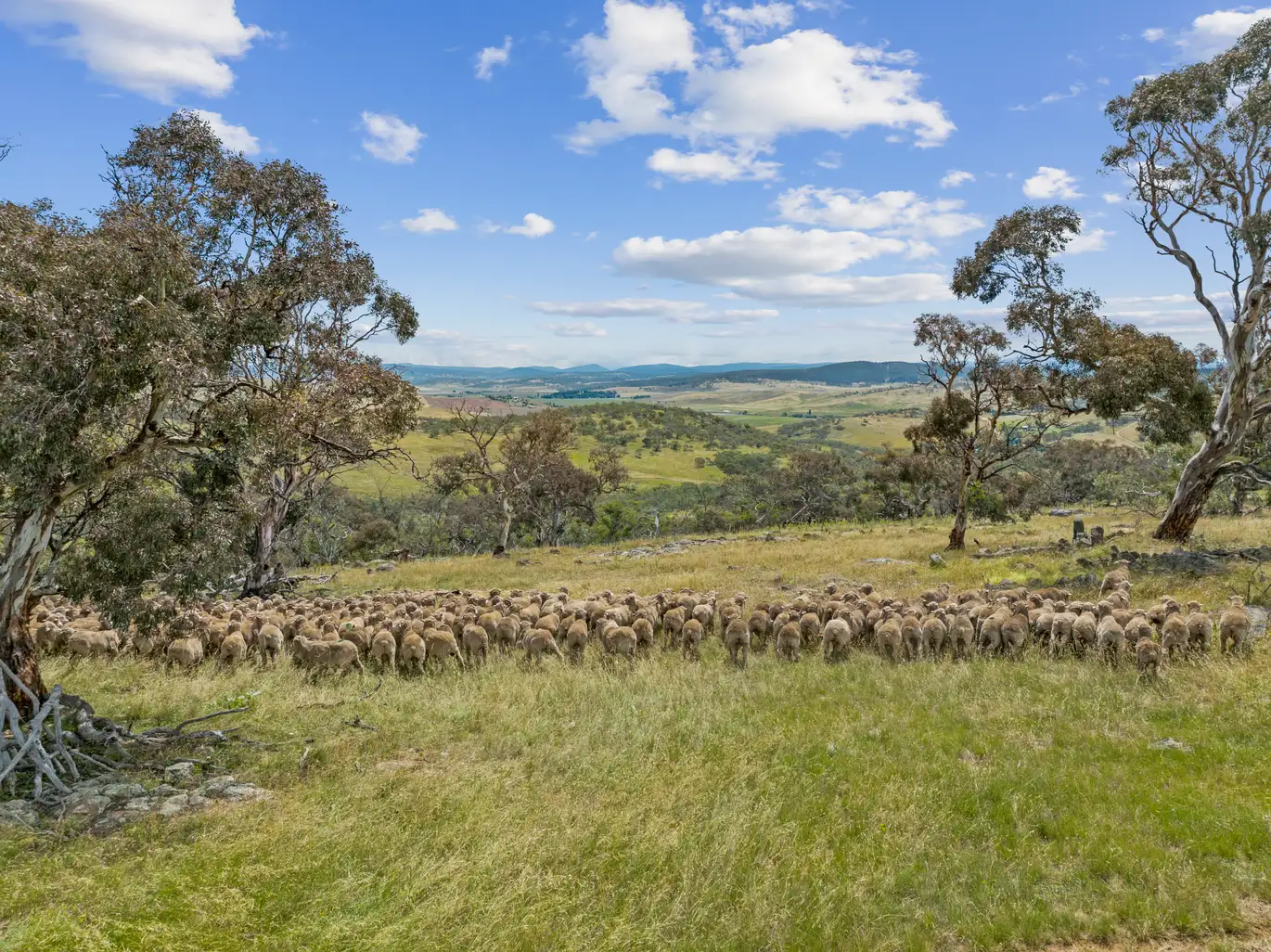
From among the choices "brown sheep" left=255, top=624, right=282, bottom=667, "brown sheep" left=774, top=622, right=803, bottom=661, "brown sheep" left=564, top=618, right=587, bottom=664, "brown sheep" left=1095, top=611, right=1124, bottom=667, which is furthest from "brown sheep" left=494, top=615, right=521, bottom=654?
"brown sheep" left=1095, top=611, right=1124, bottom=667

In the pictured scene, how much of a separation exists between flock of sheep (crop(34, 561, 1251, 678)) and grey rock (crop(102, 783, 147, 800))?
3.62m

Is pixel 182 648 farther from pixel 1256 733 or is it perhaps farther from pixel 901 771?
pixel 1256 733

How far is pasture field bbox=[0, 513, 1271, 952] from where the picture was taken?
17.3 feet

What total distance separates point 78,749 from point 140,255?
18.4 feet

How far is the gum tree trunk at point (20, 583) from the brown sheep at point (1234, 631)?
16061mm

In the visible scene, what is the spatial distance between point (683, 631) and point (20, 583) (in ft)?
32.1

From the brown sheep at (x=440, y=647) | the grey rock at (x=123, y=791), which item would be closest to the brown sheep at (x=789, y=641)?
the brown sheep at (x=440, y=647)

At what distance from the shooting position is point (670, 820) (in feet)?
22.0

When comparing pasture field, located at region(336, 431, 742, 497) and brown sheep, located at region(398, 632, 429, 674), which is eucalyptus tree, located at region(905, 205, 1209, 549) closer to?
brown sheep, located at region(398, 632, 429, 674)

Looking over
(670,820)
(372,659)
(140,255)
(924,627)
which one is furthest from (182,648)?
(924,627)

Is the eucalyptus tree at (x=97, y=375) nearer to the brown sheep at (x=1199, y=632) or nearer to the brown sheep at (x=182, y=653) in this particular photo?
the brown sheep at (x=182, y=653)

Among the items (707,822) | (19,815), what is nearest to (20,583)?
(19,815)

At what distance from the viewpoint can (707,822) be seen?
22.0 ft

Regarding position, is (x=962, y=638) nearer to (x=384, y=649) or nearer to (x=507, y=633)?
(x=507, y=633)
